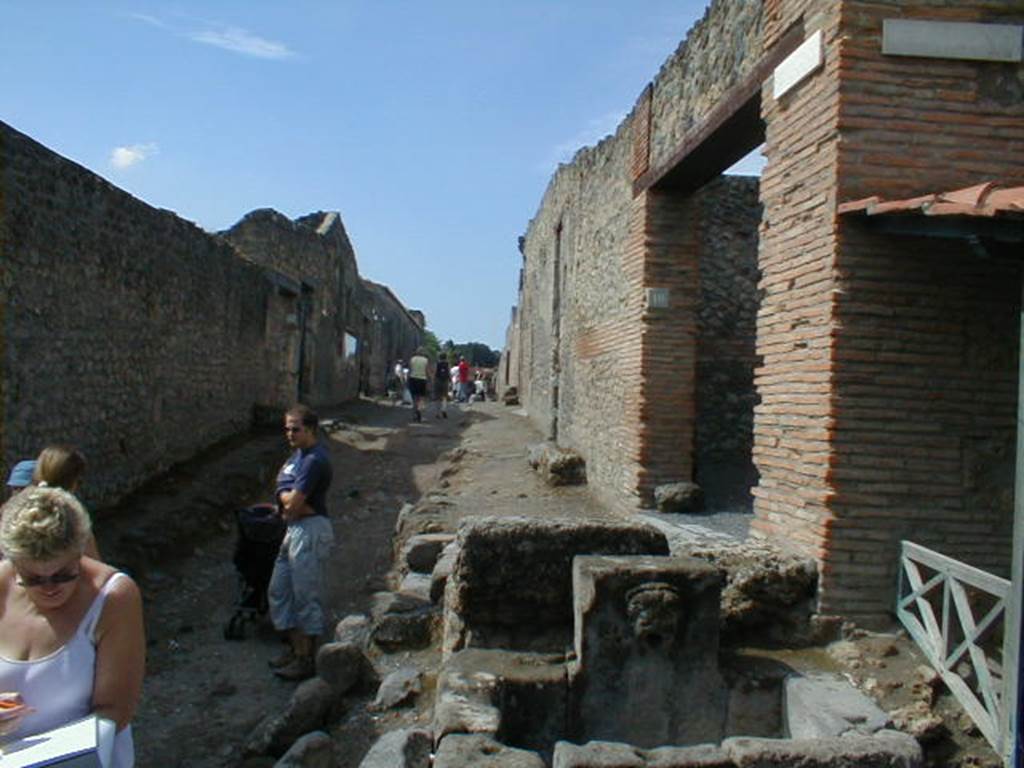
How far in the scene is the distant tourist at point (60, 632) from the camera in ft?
7.45

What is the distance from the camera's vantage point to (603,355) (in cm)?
936

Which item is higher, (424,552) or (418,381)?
(418,381)

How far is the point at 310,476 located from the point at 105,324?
12.5ft

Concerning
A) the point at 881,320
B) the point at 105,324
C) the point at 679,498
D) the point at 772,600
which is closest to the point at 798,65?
the point at 881,320

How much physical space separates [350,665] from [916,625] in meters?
2.89

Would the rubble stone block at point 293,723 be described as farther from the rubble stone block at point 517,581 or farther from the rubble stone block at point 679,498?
the rubble stone block at point 679,498

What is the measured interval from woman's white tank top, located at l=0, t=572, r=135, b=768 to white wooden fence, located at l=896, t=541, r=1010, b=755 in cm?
320

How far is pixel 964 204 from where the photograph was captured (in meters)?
3.58

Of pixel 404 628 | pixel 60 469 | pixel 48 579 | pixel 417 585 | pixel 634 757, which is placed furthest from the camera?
pixel 417 585

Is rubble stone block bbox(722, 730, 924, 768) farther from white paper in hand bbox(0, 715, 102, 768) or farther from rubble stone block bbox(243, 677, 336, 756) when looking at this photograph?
rubble stone block bbox(243, 677, 336, 756)

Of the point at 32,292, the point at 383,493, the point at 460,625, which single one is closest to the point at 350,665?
the point at 460,625

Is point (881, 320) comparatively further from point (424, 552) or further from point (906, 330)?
point (424, 552)

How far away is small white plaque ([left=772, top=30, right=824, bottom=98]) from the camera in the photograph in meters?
4.60

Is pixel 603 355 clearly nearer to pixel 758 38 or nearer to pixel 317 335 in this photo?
pixel 758 38
